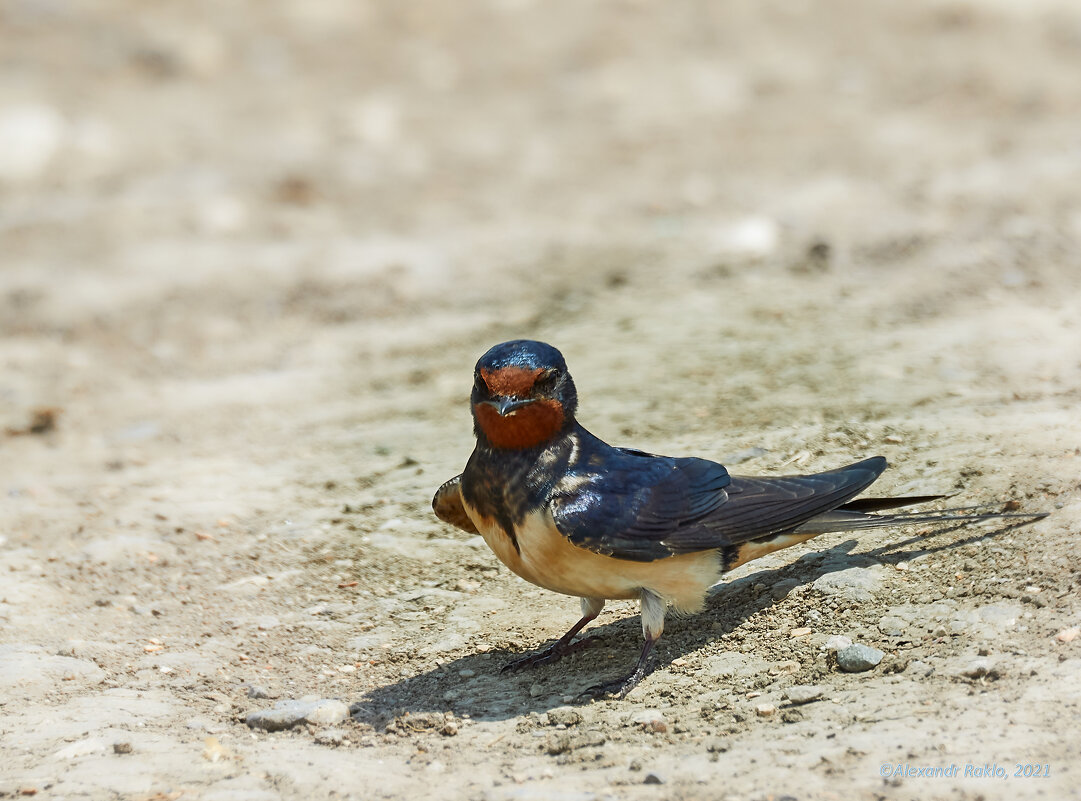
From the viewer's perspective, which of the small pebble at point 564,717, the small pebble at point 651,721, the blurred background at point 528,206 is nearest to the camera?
the small pebble at point 651,721

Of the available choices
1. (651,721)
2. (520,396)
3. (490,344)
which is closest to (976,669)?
(651,721)

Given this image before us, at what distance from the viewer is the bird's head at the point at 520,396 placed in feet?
11.1

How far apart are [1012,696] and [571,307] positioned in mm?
4479

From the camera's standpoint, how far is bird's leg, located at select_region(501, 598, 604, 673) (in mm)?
3705

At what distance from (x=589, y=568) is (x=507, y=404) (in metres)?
0.54

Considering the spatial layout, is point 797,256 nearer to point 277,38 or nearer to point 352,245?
point 352,245

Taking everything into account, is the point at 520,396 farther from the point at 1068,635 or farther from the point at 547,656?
the point at 1068,635

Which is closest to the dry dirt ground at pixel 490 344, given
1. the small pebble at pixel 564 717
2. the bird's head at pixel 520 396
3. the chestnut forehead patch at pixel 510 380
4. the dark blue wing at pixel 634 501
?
the small pebble at pixel 564 717

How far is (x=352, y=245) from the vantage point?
8.13 meters

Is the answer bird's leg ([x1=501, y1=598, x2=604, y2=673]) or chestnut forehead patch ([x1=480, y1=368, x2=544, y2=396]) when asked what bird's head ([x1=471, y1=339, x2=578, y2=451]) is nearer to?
chestnut forehead patch ([x1=480, y1=368, x2=544, y2=396])

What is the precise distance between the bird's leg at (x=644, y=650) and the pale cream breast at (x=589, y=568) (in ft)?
0.10

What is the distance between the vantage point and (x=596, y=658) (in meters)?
3.79

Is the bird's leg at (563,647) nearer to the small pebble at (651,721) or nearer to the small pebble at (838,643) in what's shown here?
the small pebble at (651,721)

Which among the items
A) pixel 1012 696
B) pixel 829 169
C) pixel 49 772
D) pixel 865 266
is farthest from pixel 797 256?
pixel 49 772
